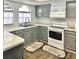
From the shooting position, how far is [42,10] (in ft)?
14.6

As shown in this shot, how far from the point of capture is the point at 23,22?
4012mm

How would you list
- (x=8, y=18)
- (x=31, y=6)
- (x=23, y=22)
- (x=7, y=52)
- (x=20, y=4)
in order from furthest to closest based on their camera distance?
(x=31, y=6) → (x=23, y=22) → (x=20, y=4) → (x=8, y=18) → (x=7, y=52)

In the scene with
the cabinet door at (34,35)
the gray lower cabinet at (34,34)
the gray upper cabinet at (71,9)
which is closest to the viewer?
the gray upper cabinet at (71,9)

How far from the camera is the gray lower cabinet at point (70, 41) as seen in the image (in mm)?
3048

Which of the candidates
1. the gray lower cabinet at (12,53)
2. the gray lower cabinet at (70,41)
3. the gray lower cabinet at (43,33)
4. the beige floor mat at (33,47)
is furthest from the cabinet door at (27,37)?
the gray lower cabinet at (12,53)

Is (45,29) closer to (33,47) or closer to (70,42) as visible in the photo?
(33,47)

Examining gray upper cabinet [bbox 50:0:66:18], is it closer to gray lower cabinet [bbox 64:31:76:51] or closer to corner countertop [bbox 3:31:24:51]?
gray lower cabinet [bbox 64:31:76:51]

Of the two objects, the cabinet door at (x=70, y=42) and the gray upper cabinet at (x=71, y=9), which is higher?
the gray upper cabinet at (x=71, y=9)

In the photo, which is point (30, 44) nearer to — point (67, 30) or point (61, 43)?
point (61, 43)

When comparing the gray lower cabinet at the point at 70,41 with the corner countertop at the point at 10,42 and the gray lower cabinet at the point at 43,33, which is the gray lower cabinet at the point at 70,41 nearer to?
the gray lower cabinet at the point at 43,33

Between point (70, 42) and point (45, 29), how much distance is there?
1371 mm

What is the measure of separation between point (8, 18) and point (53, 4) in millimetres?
2107

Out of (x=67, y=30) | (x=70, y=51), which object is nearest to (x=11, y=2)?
(x=67, y=30)

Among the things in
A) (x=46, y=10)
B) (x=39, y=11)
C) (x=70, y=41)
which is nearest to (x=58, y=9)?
(x=46, y=10)
